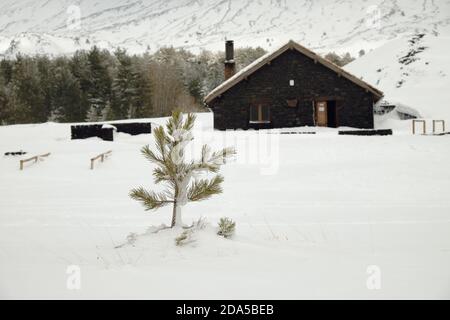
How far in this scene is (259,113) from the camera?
26109 mm

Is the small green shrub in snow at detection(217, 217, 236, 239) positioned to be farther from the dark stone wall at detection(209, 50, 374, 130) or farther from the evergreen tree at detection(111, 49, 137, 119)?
the evergreen tree at detection(111, 49, 137, 119)

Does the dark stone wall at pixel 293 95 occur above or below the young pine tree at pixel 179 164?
above

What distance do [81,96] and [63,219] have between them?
47.9m

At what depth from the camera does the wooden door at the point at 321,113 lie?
25.4 metres

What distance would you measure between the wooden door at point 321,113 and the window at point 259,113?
292cm

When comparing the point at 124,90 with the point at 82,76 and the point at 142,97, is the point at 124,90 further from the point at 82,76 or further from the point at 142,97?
the point at 82,76

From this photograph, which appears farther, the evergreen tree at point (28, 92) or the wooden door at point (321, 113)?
the evergreen tree at point (28, 92)

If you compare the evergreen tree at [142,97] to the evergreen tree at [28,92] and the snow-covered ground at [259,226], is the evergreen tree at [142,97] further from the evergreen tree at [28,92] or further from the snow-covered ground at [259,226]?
the snow-covered ground at [259,226]

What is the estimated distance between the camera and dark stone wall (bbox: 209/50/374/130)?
24.9 m

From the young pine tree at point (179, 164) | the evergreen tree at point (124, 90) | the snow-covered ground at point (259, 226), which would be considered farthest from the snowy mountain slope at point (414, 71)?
the young pine tree at point (179, 164)

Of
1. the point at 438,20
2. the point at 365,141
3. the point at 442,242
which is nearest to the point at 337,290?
the point at 442,242

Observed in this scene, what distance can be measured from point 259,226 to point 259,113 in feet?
62.7
